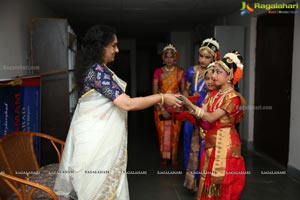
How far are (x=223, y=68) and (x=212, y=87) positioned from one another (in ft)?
0.95

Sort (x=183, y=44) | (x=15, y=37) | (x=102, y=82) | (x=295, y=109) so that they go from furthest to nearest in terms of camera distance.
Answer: (x=183, y=44)
(x=295, y=109)
(x=15, y=37)
(x=102, y=82)

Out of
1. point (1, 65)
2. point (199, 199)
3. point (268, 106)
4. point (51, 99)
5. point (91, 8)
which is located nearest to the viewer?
point (199, 199)

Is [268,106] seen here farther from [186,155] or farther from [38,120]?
[38,120]

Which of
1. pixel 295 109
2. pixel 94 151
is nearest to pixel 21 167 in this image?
pixel 94 151

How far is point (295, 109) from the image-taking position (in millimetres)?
3590

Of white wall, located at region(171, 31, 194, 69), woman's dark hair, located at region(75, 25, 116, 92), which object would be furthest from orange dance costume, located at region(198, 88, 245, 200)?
white wall, located at region(171, 31, 194, 69)

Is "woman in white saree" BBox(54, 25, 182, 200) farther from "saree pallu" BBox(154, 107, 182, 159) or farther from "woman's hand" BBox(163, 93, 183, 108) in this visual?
"saree pallu" BBox(154, 107, 182, 159)

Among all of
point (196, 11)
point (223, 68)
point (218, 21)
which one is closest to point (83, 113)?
point (223, 68)

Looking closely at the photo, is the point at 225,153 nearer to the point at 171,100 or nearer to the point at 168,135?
the point at 171,100

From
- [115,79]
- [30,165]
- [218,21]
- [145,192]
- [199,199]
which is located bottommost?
[145,192]

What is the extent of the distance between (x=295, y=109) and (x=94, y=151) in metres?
2.74

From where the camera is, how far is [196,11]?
219 inches

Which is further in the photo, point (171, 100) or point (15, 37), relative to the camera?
point (15, 37)

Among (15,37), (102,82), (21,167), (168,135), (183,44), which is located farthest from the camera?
(183,44)
